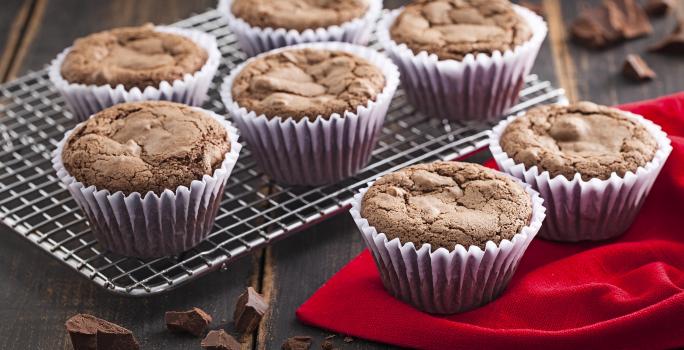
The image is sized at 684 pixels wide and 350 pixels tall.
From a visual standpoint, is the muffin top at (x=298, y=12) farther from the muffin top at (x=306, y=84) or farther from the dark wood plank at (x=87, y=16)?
the dark wood plank at (x=87, y=16)

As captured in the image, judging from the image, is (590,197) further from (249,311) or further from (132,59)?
(132,59)

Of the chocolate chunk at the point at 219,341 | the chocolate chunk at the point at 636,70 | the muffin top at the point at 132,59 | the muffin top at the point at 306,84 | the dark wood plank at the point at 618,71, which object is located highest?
the muffin top at the point at 306,84

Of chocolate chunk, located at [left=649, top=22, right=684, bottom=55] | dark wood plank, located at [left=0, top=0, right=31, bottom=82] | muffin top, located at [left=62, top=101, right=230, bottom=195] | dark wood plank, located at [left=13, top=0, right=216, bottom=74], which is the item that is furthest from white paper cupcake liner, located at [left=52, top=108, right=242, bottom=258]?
chocolate chunk, located at [left=649, top=22, right=684, bottom=55]

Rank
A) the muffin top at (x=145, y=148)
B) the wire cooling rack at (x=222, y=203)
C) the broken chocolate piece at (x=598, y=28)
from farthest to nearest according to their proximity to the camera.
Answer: the broken chocolate piece at (x=598, y=28)
the wire cooling rack at (x=222, y=203)
the muffin top at (x=145, y=148)

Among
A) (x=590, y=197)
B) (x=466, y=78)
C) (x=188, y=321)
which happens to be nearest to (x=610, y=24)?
(x=466, y=78)

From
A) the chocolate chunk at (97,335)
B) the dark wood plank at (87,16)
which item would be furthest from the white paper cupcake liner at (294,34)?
the chocolate chunk at (97,335)

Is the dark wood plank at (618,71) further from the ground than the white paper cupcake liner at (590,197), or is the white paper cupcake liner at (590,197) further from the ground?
the white paper cupcake liner at (590,197)
